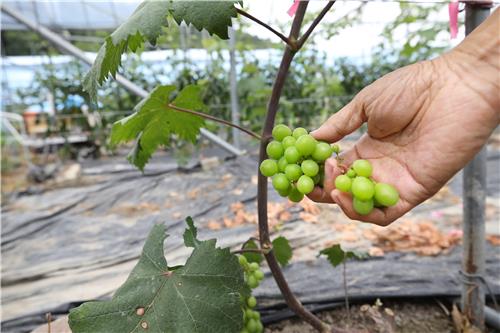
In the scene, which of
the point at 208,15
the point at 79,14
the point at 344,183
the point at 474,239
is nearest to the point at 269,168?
the point at 344,183

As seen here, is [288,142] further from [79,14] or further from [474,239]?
[79,14]

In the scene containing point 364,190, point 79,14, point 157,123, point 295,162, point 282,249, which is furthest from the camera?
point 79,14

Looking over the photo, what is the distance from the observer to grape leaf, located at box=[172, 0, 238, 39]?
0.86m

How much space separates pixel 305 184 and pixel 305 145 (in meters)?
0.09

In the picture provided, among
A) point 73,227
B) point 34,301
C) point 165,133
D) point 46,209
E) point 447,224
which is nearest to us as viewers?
point 165,133

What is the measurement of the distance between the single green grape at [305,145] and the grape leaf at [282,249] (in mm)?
594

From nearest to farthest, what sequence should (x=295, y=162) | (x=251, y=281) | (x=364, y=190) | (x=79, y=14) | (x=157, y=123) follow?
1. (x=364, y=190)
2. (x=295, y=162)
3. (x=251, y=281)
4. (x=157, y=123)
5. (x=79, y=14)

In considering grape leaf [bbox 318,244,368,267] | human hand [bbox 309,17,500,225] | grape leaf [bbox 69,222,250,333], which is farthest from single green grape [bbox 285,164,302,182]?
grape leaf [bbox 318,244,368,267]

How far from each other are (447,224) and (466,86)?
6.85ft

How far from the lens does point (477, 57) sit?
91 centimetres

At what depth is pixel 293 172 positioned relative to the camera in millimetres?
918

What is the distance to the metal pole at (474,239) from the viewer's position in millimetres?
1472

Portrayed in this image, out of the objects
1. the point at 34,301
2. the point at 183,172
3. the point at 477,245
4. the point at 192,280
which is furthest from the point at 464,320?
the point at 183,172

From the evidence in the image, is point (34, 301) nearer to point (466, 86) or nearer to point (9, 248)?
point (9, 248)
